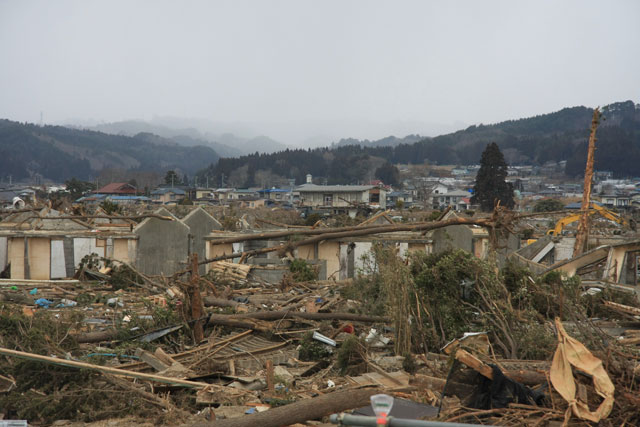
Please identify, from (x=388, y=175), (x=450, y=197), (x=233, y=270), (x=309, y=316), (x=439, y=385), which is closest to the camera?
(x=439, y=385)

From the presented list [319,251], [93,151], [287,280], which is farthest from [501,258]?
[93,151]

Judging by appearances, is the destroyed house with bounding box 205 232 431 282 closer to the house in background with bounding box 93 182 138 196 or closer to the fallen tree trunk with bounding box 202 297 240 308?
the fallen tree trunk with bounding box 202 297 240 308

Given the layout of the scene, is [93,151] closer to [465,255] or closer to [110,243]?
[110,243]

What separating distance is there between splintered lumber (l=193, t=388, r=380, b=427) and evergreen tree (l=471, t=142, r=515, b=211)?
1731 inches

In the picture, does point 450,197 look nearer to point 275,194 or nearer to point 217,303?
point 275,194

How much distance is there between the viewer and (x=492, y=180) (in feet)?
154

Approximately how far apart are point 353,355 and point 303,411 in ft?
8.83

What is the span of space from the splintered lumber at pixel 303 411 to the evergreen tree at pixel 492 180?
1731 inches

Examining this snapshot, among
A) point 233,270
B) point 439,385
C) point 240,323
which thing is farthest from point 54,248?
point 439,385

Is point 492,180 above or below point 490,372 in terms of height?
above

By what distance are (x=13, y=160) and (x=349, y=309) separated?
132061mm

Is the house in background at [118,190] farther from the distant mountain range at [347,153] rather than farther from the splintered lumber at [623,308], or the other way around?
the splintered lumber at [623,308]

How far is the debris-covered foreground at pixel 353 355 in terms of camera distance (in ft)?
14.8

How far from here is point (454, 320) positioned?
8023 mm
